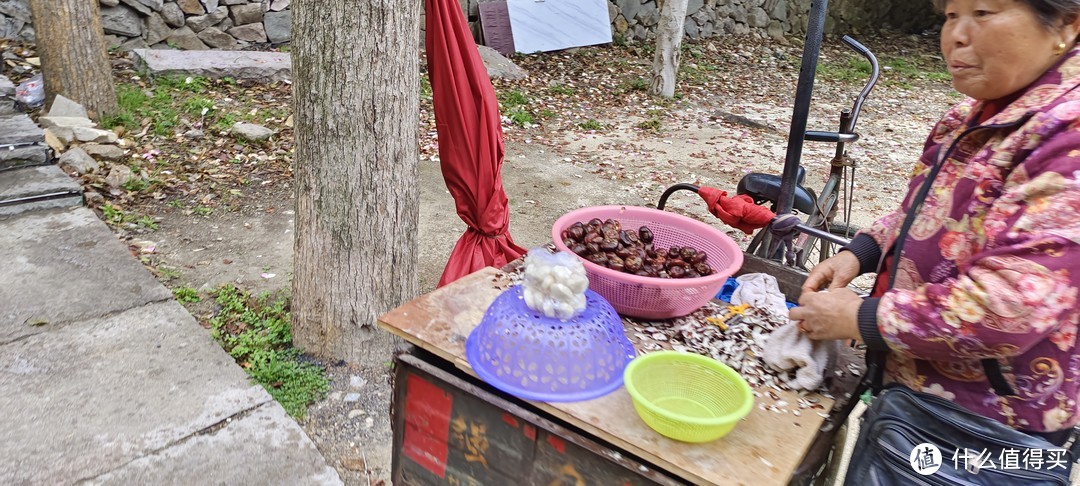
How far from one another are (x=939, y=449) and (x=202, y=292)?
3348 millimetres

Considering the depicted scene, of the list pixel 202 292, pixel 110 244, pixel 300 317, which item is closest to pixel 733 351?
pixel 300 317

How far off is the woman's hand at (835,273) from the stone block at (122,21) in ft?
23.4

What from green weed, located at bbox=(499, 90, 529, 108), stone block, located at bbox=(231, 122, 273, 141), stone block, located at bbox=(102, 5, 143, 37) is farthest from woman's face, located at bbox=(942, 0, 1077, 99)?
stone block, located at bbox=(102, 5, 143, 37)

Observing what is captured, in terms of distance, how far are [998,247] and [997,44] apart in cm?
38

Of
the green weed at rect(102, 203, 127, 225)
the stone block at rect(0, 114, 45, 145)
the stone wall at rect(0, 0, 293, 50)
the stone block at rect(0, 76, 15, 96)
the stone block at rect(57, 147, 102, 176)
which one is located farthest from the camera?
the stone wall at rect(0, 0, 293, 50)

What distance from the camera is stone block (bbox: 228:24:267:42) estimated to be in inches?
303

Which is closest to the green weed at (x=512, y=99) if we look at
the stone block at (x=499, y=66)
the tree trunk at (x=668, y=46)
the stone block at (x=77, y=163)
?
the stone block at (x=499, y=66)

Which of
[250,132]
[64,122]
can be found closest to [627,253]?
[250,132]

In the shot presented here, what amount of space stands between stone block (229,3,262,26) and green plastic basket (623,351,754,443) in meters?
7.39

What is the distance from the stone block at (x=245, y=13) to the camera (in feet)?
25.1

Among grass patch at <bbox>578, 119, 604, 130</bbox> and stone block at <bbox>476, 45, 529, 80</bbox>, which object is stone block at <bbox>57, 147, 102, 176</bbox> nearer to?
grass patch at <bbox>578, 119, 604, 130</bbox>

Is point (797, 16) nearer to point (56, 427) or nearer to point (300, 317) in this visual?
point (300, 317)

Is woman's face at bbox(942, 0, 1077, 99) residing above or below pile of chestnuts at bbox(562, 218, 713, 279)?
above

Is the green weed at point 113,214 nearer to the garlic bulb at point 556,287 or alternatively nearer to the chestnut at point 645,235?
the chestnut at point 645,235
